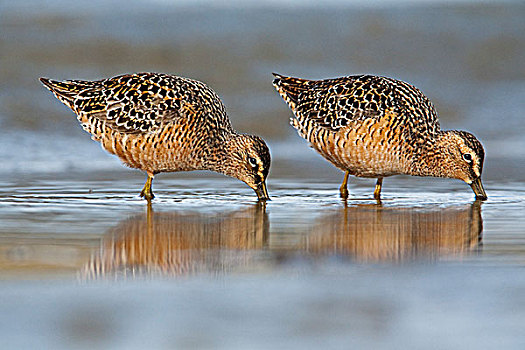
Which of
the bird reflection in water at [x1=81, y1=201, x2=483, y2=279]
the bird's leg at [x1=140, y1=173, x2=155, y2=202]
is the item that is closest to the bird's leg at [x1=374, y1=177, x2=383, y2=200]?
the bird reflection in water at [x1=81, y1=201, x2=483, y2=279]

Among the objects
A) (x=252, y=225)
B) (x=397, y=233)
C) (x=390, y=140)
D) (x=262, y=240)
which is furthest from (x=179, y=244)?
(x=390, y=140)

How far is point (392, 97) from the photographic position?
28.9ft

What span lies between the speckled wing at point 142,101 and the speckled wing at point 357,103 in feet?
2.89

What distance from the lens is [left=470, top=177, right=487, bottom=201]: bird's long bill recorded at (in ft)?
27.5

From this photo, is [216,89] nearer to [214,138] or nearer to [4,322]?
[214,138]

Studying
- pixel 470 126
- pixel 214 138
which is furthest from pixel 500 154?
pixel 214 138

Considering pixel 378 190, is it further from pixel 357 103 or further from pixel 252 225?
pixel 252 225

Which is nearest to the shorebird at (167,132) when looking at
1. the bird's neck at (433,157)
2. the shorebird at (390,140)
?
the shorebird at (390,140)

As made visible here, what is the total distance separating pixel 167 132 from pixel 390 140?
2011mm

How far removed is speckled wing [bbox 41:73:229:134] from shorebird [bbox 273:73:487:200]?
3.57 ft

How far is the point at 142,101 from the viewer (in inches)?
342

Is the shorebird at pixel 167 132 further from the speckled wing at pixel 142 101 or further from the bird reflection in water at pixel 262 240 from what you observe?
the bird reflection in water at pixel 262 240

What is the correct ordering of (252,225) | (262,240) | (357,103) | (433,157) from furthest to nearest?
(357,103) < (433,157) < (252,225) < (262,240)

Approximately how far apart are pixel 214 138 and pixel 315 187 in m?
1.17
